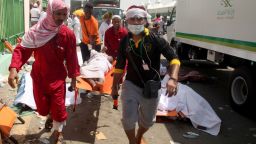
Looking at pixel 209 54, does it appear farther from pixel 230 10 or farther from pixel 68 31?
pixel 68 31

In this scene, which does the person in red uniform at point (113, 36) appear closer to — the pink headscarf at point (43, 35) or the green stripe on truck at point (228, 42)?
the green stripe on truck at point (228, 42)

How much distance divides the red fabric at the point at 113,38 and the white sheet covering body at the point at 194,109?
161cm

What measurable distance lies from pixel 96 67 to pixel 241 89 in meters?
2.88

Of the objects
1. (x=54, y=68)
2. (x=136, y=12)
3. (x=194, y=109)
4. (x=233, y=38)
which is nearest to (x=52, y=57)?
(x=54, y=68)

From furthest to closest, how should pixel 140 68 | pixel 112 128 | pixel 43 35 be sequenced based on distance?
1. pixel 112 128
2. pixel 43 35
3. pixel 140 68

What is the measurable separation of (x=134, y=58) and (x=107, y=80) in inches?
85.0

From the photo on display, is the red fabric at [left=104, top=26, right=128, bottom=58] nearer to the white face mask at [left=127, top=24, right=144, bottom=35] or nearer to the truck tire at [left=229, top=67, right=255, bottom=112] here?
the truck tire at [left=229, top=67, right=255, bottom=112]

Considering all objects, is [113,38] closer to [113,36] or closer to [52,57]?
[113,36]

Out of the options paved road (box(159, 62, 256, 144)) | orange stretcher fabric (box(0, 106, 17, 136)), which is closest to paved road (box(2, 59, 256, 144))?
paved road (box(159, 62, 256, 144))

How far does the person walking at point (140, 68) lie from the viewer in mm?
4098

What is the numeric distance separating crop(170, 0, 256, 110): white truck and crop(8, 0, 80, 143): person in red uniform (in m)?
3.18

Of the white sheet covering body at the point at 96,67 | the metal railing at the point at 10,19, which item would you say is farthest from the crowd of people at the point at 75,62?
the metal railing at the point at 10,19

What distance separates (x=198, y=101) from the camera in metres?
6.52

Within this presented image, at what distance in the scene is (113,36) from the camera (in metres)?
7.46
